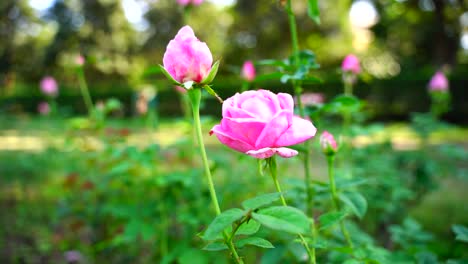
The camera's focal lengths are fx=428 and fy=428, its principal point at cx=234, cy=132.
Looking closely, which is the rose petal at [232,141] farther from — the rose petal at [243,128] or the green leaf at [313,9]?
the green leaf at [313,9]

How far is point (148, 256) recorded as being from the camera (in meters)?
2.15

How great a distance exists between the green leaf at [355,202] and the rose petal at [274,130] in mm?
391

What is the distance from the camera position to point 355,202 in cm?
88

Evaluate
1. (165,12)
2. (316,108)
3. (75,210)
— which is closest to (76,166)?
(75,210)

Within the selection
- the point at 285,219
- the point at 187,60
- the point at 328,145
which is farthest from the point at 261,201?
the point at 328,145

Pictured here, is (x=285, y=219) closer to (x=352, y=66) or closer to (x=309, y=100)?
(x=309, y=100)

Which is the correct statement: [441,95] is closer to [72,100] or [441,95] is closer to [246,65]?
[246,65]

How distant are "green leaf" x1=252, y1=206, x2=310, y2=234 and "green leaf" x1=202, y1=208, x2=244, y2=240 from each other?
0.07 ft

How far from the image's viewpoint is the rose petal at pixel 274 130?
512 mm

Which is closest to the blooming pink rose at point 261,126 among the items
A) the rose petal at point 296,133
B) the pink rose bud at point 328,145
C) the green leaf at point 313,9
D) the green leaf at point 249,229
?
the rose petal at point 296,133

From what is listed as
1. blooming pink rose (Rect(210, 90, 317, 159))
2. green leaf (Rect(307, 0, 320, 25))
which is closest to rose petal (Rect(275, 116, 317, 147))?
blooming pink rose (Rect(210, 90, 317, 159))

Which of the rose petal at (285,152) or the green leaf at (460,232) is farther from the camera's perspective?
the green leaf at (460,232)

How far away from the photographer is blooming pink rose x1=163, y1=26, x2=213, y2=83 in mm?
550

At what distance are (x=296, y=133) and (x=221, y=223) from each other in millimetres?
156
